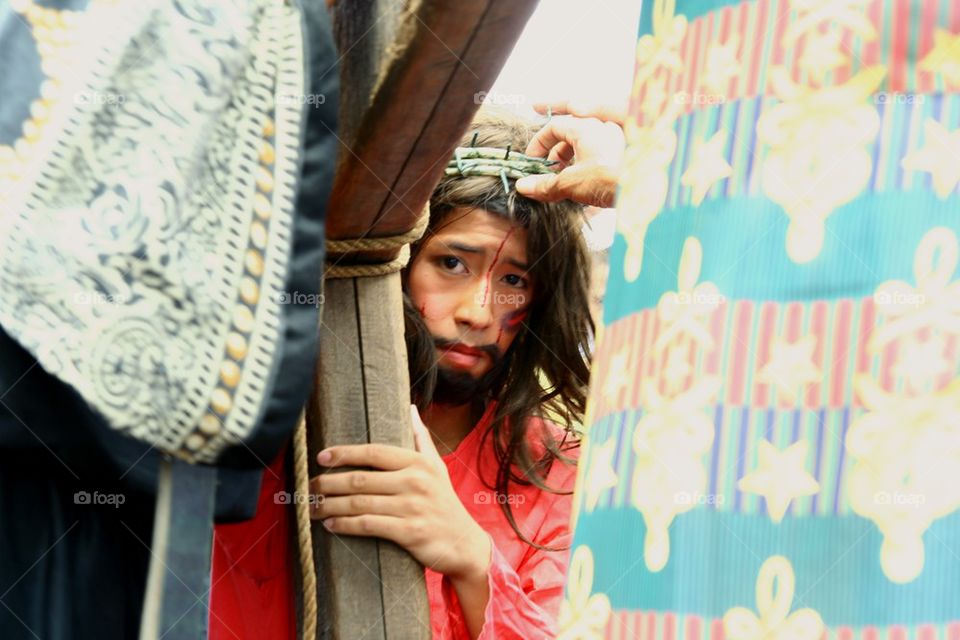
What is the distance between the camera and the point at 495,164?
2.41 metres

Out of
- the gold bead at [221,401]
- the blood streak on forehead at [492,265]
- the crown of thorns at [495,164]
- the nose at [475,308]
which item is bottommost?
the gold bead at [221,401]

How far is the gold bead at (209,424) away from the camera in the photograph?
91 cm

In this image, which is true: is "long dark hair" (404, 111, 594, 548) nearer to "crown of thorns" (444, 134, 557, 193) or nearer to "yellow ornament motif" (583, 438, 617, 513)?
"crown of thorns" (444, 134, 557, 193)

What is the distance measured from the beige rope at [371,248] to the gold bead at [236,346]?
0.71 m

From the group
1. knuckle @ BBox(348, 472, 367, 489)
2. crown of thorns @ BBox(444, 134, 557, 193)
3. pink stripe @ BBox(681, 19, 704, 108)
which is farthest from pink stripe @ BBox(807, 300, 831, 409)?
crown of thorns @ BBox(444, 134, 557, 193)

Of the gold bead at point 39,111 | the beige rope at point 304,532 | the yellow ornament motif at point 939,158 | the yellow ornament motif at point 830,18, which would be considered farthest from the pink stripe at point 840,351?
the beige rope at point 304,532

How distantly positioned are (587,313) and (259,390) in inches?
66.5

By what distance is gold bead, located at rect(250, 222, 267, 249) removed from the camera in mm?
946

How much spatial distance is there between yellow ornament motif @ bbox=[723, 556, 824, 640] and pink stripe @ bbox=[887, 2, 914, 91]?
360 millimetres

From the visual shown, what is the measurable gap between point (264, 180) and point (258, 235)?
4 centimetres

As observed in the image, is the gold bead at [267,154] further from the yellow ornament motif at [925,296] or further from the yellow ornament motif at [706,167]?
the yellow ornament motif at [925,296]

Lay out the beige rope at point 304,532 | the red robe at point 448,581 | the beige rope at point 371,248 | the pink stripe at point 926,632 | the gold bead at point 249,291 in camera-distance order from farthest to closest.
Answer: the red robe at point 448,581
the beige rope at point 371,248
the beige rope at point 304,532
the gold bead at point 249,291
the pink stripe at point 926,632

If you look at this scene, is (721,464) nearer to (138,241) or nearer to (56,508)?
(138,241)

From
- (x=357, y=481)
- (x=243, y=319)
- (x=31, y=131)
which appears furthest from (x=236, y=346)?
(x=357, y=481)
